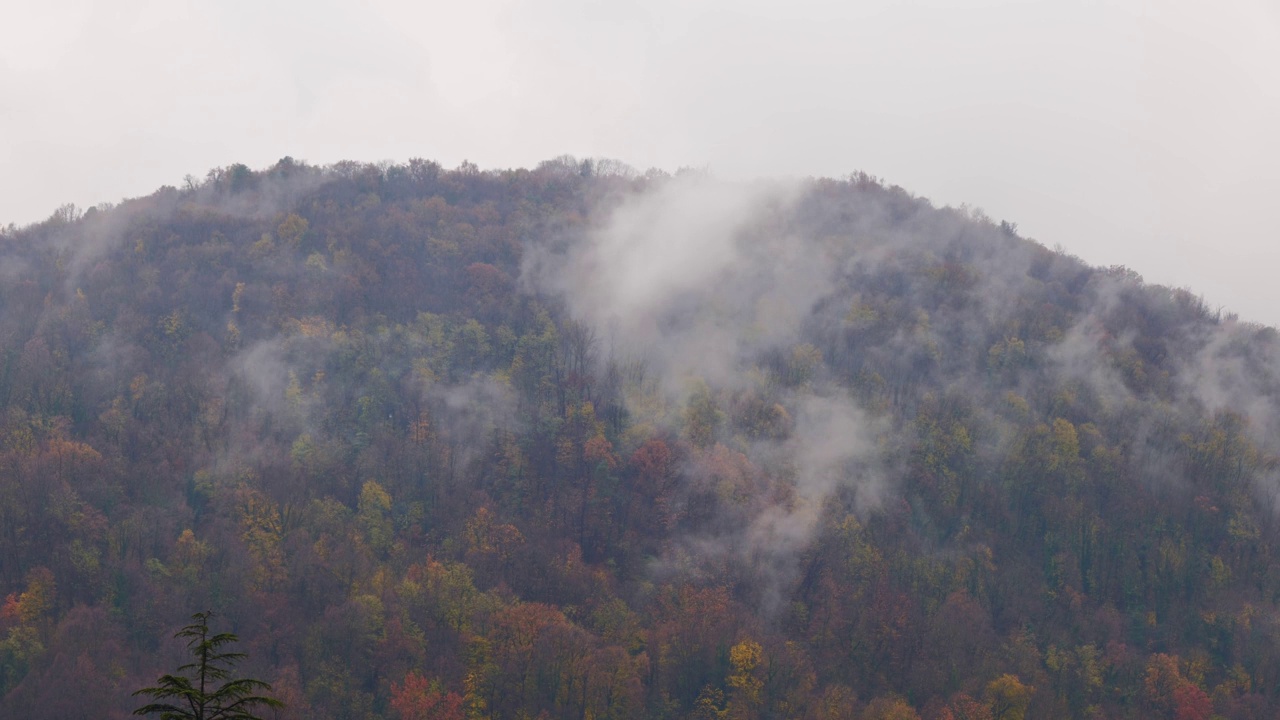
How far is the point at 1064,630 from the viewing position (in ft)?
443

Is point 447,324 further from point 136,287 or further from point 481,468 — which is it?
point 136,287

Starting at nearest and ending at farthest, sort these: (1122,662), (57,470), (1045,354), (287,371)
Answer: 1. (57,470)
2. (1122,662)
3. (287,371)
4. (1045,354)

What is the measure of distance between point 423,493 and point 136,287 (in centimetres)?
5747

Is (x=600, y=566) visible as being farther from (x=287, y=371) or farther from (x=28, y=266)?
(x=28, y=266)

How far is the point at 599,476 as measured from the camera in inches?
5792

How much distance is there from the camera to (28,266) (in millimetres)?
170125

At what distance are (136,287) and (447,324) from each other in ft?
144

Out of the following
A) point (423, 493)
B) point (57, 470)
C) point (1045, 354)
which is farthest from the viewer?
point (1045, 354)

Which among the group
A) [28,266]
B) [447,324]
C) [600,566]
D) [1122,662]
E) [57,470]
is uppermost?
[28,266]

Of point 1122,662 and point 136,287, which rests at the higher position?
point 136,287

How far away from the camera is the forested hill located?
4299 inches

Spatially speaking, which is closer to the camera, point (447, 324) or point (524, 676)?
point (524, 676)

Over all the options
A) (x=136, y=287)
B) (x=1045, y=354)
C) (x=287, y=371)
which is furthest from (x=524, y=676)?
(x=1045, y=354)

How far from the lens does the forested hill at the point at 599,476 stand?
109188 mm
